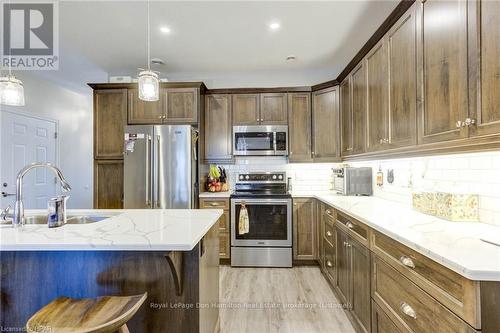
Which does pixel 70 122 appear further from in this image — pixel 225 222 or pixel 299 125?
pixel 299 125

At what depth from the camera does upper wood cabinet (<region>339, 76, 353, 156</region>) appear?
292cm

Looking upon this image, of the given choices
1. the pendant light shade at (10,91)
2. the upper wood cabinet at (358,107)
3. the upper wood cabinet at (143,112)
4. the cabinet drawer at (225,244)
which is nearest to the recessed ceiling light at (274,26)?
the upper wood cabinet at (358,107)

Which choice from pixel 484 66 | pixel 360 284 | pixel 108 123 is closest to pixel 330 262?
pixel 360 284

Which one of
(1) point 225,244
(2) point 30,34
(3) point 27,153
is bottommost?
(1) point 225,244

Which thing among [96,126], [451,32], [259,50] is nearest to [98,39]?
[96,126]

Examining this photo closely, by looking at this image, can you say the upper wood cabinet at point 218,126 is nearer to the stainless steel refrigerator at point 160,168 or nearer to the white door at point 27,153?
the stainless steel refrigerator at point 160,168

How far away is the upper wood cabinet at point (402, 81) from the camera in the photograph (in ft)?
5.48

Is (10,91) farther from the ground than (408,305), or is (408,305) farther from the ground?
(10,91)

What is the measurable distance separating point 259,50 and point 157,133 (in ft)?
5.33

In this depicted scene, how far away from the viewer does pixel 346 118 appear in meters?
3.07

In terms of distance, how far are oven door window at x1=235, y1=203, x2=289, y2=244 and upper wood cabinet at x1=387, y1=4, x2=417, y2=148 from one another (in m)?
1.68

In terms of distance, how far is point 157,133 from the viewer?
120 inches

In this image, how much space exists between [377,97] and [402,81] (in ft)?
1.33

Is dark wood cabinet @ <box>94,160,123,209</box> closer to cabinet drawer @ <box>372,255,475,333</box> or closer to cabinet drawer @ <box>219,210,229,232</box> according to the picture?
cabinet drawer @ <box>219,210,229,232</box>
